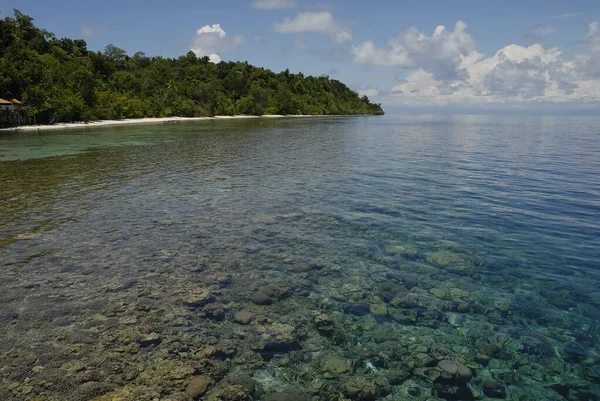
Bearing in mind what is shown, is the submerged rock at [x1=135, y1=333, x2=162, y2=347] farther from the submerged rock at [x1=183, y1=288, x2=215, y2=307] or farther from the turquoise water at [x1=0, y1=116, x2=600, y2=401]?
the submerged rock at [x1=183, y1=288, x2=215, y2=307]

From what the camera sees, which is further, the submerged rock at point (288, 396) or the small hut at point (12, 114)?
the small hut at point (12, 114)

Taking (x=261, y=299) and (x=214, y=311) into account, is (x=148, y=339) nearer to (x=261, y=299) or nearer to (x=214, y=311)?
(x=214, y=311)

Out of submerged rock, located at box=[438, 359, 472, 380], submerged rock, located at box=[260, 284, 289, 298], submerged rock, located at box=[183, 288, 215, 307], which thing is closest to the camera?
submerged rock, located at box=[438, 359, 472, 380]

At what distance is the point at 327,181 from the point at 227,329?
64.5ft

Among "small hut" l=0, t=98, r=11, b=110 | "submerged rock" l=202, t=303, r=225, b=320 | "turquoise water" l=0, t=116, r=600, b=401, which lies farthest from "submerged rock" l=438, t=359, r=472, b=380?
"small hut" l=0, t=98, r=11, b=110

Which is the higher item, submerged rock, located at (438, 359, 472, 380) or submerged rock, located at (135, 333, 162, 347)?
submerged rock, located at (135, 333, 162, 347)

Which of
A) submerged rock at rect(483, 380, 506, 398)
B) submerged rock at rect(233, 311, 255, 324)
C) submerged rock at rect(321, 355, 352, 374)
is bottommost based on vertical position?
submerged rock at rect(483, 380, 506, 398)

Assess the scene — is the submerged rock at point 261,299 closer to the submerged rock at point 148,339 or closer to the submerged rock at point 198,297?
the submerged rock at point 198,297

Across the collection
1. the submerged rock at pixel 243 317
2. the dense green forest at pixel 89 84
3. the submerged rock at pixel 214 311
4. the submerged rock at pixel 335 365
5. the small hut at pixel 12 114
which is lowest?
the submerged rock at pixel 335 365

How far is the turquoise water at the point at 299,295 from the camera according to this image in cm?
738

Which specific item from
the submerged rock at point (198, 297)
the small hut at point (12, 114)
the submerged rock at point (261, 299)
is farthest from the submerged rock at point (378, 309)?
the small hut at point (12, 114)

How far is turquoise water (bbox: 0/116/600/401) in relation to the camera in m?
7.38

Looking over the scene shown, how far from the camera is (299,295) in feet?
35.1

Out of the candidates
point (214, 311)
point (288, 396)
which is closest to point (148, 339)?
point (214, 311)
